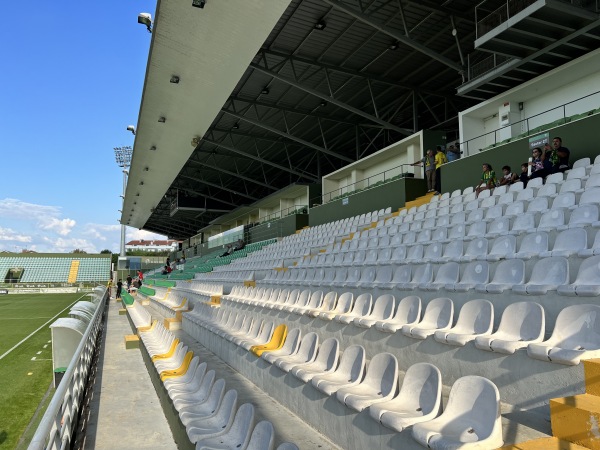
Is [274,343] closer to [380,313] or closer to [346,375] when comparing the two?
[380,313]

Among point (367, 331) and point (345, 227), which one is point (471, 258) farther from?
point (345, 227)

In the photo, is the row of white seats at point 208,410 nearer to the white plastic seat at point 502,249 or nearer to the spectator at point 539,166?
the white plastic seat at point 502,249

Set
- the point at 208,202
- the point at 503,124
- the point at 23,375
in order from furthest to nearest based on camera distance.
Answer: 1. the point at 208,202
2. the point at 503,124
3. the point at 23,375

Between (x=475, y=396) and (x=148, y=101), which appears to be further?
(x=148, y=101)

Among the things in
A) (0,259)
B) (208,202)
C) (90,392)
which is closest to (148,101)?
(90,392)

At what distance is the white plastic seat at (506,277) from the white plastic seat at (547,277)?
13 cm

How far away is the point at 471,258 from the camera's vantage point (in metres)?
4.62

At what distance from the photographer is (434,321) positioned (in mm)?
3424

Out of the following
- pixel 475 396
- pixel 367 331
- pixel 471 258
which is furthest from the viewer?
pixel 471 258

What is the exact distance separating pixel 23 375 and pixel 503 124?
11.5 metres

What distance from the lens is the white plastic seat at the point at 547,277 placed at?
3152mm

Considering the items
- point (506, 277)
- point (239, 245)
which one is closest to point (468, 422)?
point (506, 277)

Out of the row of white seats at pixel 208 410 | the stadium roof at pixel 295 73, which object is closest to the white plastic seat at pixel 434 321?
the row of white seats at pixel 208 410

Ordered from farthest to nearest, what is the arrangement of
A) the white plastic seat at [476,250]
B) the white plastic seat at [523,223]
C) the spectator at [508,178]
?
the spectator at [508,178] < the white plastic seat at [523,223] < the white plastic seat at [476,250]
